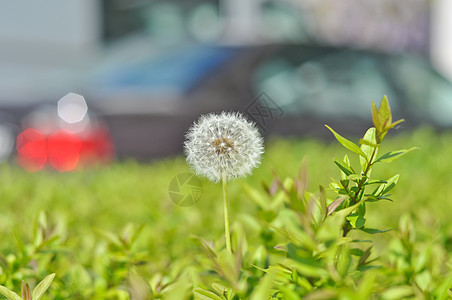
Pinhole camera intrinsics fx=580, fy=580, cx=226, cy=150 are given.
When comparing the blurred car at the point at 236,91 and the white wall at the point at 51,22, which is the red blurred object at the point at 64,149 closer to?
the blurred car at the point at 236,91

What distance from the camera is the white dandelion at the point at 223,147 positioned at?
1096 millimetres

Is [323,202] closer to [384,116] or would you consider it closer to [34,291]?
[384,116]

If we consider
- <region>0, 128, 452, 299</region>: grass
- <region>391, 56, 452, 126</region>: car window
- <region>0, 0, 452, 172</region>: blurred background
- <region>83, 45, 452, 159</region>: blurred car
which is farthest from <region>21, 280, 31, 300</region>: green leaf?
<region>391, 56, 452, 126</region>: car window

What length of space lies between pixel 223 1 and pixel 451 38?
299 inches

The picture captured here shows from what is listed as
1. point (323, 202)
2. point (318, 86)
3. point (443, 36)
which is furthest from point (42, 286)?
point (443, 36)

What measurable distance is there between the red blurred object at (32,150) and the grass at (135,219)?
2.16 feet

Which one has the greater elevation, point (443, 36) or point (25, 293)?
point (443, 36)

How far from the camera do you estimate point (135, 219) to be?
245 centimetres

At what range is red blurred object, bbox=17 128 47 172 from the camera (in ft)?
14.9

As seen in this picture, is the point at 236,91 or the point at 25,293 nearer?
the point at 25,293

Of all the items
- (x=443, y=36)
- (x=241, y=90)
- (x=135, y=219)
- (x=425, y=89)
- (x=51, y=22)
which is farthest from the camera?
(x=443, y=36)

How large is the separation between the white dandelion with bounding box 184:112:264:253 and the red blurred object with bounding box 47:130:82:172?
11.4ft

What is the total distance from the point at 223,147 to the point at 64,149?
356 cm

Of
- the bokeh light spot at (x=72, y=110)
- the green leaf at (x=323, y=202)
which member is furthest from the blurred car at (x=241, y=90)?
the green leaf at (x=323, y=202)
